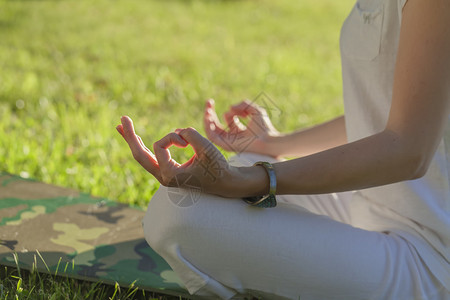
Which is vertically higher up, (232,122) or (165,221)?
(232,122)

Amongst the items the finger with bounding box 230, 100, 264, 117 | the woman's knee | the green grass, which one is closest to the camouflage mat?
the green grass

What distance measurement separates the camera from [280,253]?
4.20ft

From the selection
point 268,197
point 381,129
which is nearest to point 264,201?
point 268,197

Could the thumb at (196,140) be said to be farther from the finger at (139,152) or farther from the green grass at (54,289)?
the green grass at (54,289)

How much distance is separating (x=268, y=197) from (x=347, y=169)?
0.52 ft

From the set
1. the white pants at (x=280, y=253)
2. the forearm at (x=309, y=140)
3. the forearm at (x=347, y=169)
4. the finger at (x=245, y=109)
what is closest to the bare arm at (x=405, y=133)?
the forearm at (x=347, y=169)

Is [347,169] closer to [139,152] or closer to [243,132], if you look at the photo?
[139,152]

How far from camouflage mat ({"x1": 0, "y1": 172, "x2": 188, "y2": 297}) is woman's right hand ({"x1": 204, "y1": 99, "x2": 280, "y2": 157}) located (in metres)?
0.38

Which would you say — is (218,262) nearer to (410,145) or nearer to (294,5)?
(410,145)

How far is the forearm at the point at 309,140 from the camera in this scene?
→ 1.81 meters

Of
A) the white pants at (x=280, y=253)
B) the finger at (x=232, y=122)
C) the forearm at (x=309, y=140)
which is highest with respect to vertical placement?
the finger at (x=232, y=122)

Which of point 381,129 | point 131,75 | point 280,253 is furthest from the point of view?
point 131,75

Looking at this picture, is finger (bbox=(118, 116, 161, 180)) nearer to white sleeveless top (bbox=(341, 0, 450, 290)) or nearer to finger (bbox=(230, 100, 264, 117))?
white sleeveless top (bbox=(341, 0, 450, 290))

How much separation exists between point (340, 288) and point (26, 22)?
4.21 m
